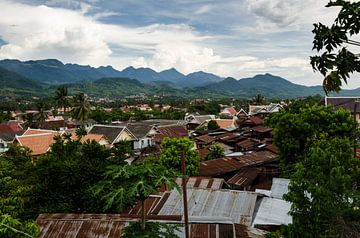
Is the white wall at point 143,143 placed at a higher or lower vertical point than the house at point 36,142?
lower

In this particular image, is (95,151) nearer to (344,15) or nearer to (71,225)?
(71,225)

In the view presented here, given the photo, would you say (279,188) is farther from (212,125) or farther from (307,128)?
(212,125)

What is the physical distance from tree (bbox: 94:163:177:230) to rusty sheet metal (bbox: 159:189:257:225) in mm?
6395

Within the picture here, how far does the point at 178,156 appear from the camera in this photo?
23062 mm

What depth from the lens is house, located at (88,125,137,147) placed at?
3949cm

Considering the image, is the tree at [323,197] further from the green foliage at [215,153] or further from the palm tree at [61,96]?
the palm tree at [61,96]

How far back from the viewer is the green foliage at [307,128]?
1848 cm

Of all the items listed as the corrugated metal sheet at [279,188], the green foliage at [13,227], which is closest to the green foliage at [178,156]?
the corrugated metal sheet at [279,188]

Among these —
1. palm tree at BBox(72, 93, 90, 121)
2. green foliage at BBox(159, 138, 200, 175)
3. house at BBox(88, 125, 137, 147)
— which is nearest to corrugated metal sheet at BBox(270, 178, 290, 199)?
green foliage at BBox(159, 138, 200, 175)

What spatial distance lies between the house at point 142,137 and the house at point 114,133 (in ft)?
2.99

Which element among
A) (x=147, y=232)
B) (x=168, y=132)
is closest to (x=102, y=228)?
(x=147, y=232)

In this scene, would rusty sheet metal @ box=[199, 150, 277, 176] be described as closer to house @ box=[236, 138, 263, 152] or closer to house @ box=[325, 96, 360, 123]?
house @ box=[236, 138, 263, 152]

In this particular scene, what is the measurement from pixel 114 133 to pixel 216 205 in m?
28.4

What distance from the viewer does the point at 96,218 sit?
1126 cm
